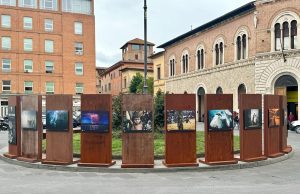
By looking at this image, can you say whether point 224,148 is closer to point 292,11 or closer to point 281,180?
point 281,180

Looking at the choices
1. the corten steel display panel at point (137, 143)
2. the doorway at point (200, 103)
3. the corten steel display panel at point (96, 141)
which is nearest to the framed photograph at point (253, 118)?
the corten steel display panel at point (137, 143)

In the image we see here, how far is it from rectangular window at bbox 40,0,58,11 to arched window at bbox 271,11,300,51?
116 ft

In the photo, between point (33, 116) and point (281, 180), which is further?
point (33, 116)

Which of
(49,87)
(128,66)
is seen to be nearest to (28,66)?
(49,87)

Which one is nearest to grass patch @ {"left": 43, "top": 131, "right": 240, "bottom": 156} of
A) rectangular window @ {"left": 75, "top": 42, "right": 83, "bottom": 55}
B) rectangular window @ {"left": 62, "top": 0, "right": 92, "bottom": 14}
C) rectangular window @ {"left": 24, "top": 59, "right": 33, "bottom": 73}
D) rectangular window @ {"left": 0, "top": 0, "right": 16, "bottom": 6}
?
rectangular window @ {"left": 24, "top": 59, "right": 33, "bottom": 73}

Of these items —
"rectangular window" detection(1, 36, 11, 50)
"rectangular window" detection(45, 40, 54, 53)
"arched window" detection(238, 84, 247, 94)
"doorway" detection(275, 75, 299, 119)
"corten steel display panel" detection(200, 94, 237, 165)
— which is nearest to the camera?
"corten steel display panel" detection(200, 94, 237, 165)

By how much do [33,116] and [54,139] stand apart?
126cm

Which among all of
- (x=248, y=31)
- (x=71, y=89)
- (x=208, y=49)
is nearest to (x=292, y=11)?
(x=248, y=31)

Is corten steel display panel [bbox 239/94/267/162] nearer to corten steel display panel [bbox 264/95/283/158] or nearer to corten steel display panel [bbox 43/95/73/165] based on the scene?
corten steel display panel [bbox 264/95/283/158]

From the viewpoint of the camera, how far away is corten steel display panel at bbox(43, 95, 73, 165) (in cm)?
1200

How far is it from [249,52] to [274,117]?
22.0m

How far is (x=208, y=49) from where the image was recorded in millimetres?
43312

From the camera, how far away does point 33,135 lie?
12703 mm

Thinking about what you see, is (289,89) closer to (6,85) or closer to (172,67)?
(172,67)
